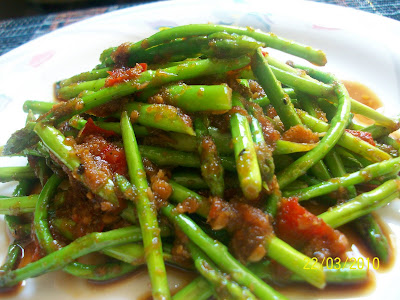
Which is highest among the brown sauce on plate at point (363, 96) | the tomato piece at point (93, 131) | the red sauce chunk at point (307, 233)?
the tomato piece at point (93, 131)

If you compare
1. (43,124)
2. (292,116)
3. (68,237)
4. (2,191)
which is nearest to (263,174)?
(292,116)

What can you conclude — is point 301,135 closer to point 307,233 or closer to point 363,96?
point 307,233

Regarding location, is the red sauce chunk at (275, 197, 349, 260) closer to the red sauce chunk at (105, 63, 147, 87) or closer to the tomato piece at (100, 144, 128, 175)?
the tomato piece at (100, 144, 128, 175)

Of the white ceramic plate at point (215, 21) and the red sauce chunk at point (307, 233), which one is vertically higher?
the white ceramic plate at point (215, 21)

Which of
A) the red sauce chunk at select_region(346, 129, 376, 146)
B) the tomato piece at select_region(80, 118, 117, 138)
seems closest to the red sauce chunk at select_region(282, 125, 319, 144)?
the red sauce chunk at select_region(346, 129, 376, 146)

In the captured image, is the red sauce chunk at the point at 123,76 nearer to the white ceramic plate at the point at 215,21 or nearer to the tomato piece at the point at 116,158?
the tomato piece at the point at 116,158
